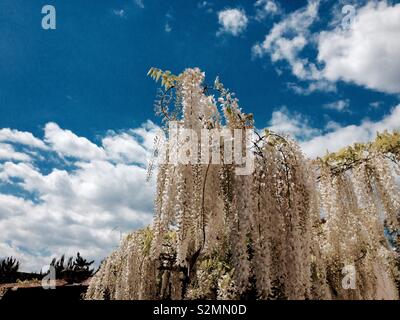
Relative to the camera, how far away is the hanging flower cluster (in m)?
4.16

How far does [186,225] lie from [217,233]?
91 cm

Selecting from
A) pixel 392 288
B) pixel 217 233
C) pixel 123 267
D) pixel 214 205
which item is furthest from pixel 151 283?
pixel 392 288

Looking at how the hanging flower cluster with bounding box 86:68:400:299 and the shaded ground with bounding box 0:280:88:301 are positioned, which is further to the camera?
the shaded ground with bounding box 0:280:88:301

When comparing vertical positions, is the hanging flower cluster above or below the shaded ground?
above

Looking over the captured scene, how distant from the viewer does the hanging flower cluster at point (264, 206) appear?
164 inches

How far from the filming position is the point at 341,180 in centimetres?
659

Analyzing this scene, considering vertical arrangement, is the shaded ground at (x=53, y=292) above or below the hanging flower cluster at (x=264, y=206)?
below

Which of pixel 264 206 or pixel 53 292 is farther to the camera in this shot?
pixel 53 292

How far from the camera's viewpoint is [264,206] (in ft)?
14.3

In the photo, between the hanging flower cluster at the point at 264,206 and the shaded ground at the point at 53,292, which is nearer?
the hanging flower cluster at the point at 264,206

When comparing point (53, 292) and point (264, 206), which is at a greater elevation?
point (264, 206)
